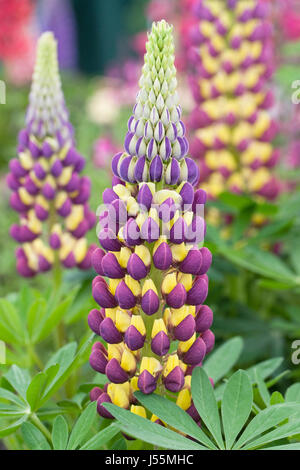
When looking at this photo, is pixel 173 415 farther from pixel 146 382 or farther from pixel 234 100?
pixel 234 100

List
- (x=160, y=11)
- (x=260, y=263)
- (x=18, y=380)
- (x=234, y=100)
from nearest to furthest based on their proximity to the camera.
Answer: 1. (x=18, y=380)
2. (x=260, y=263)
3. (x=234, y=100)
4. (x=160, y=11)

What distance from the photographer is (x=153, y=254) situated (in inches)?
28.9

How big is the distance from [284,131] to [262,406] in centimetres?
151

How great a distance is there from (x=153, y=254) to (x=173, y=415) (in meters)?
0.20

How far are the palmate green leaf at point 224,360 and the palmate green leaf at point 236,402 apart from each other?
15 cm

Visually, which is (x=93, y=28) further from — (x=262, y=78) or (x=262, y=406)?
(x=262, y=406)

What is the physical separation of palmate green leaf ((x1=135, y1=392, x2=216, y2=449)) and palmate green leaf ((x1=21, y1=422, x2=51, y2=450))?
147 mm

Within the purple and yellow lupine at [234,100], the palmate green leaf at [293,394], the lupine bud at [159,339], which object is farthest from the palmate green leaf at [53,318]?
the purple and yellow lupine at [234,100]

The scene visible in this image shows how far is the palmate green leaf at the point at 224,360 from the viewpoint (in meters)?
0.91

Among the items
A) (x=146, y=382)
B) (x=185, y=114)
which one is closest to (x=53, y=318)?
(x=146, y=382)

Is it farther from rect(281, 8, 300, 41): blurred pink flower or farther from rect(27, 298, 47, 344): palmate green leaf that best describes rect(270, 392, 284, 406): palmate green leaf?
rect(281, 8, 300, 41): blurred pink flower

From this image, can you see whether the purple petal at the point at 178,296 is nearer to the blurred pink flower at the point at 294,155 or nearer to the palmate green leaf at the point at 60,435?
the palmate green leaf at the point at 60,435

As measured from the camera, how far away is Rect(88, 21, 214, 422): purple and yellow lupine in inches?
28.6

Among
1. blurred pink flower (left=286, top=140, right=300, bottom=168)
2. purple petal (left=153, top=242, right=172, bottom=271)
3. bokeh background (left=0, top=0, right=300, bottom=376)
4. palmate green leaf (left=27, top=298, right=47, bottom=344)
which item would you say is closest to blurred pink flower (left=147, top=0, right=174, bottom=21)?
bokeh background (left=0, top=0, right=300, bottom=376)
